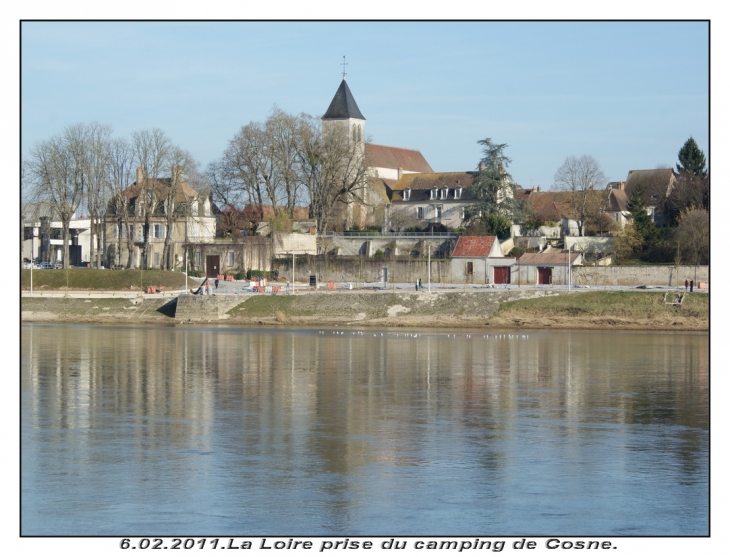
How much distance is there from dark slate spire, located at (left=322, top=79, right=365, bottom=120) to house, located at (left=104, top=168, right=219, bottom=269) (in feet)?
94.9

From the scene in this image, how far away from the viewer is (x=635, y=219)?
78.4 meters

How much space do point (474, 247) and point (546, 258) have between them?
5.74m

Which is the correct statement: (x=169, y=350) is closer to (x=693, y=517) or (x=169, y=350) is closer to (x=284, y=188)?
(x=693, y=517)

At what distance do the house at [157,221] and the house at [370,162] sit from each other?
46.1 feet

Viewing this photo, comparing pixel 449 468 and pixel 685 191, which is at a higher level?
pixel 685 191

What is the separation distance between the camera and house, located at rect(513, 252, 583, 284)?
2717 inches

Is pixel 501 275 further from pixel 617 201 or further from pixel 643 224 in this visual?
pixel 617 201

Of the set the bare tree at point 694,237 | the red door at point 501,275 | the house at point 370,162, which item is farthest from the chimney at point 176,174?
the bare tree at point 694,237

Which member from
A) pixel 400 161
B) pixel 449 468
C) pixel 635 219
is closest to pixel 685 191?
pixel 635 219

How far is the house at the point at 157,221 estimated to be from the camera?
257 feet

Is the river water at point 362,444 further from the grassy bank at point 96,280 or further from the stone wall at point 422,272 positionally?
the stone wall at point 422,272

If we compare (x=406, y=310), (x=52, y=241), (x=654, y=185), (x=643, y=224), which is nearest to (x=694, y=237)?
(x=643, y=224)

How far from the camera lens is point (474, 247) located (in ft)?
242
